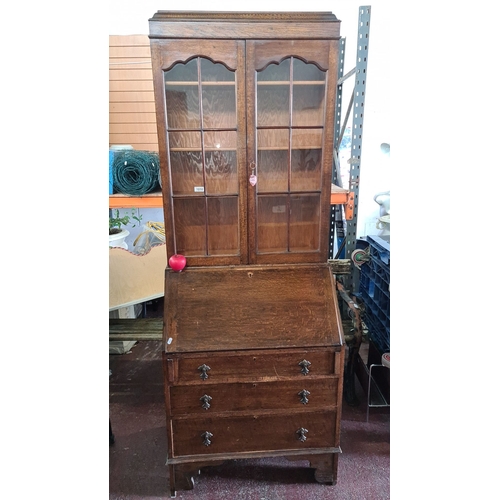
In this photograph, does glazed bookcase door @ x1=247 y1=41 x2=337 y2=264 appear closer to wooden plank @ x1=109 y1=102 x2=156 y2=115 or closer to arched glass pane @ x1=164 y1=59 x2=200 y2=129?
arched glass pane @ x1=164 y1=59 x2=200 y2=129

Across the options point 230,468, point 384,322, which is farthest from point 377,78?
point 230,468

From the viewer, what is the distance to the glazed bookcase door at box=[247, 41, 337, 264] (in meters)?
1.36

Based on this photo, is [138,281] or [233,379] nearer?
[233,379]

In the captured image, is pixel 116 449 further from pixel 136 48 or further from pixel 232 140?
pixel 136 48

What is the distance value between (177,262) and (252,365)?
0.54 meters

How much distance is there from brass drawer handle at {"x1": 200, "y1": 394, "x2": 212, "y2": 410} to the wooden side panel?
212 centimetres

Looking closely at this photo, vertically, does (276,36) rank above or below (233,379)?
above

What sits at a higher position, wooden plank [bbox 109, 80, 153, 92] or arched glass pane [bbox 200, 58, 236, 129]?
wooden plank [bbox 109, 80, 153, 92]

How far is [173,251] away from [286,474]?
1161 millimetres

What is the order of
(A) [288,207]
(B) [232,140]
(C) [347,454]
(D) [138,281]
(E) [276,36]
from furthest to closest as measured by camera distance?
(D) [138,281] → (C) [347,454] → (A) [288,207] → (B) [232,140] → (E) [276,36]

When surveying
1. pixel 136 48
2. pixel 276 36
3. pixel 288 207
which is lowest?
pixel 288 207

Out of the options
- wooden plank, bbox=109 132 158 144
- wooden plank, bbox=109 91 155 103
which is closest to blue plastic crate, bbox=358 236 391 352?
wooden plank, bbox=109 132 158 144

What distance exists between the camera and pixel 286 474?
162 cm

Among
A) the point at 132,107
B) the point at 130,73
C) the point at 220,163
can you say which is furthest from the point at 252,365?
the point at 130,73
